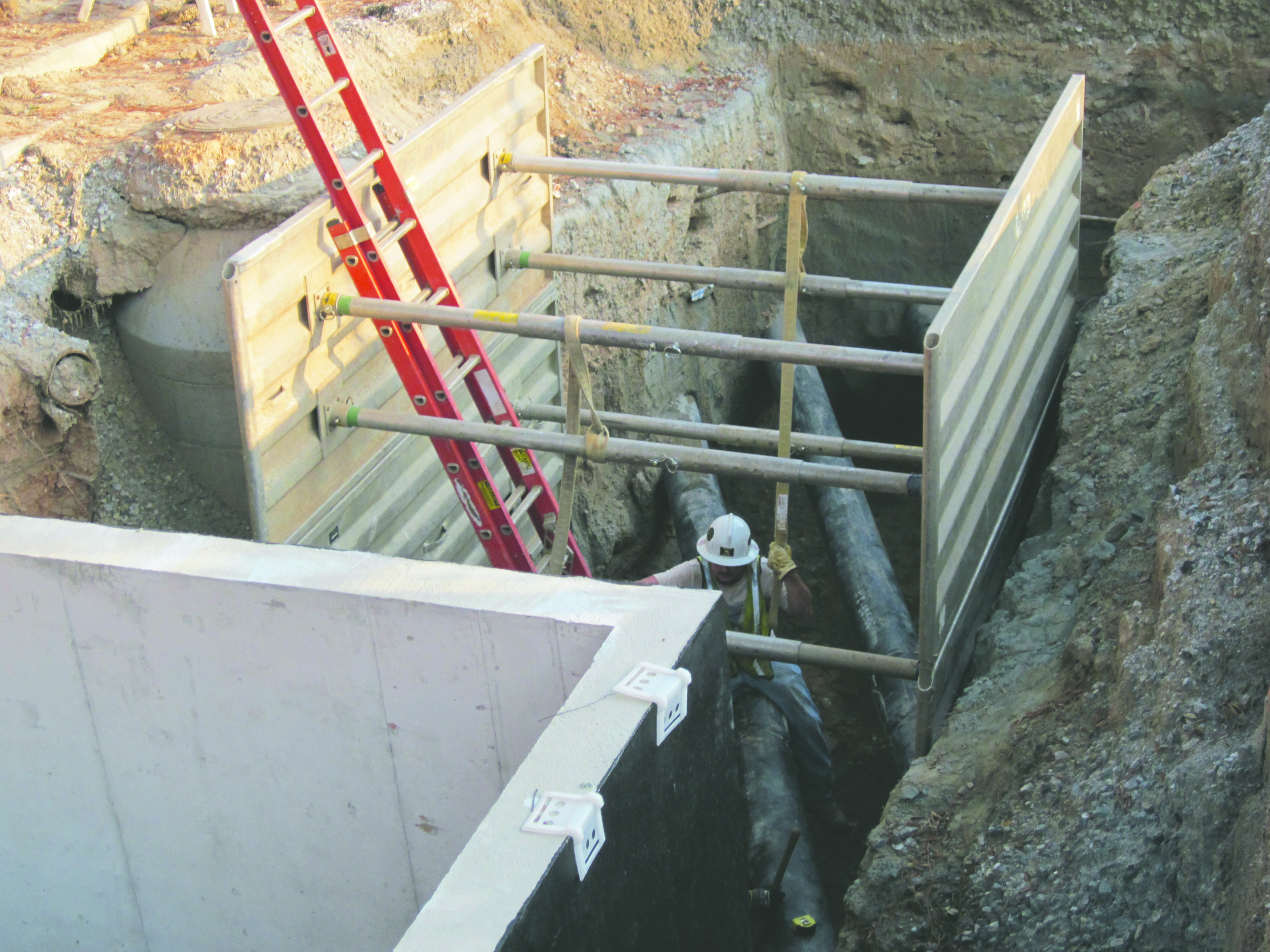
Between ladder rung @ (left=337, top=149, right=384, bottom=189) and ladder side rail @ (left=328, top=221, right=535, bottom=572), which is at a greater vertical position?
ladder rung @ (left=337, top=149, right=384, bottom=189)

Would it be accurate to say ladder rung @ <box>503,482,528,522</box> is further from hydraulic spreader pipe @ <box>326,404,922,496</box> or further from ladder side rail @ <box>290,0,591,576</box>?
hydraulic spreader pipe @ <box>326,404,922,496</box>

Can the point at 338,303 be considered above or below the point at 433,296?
above

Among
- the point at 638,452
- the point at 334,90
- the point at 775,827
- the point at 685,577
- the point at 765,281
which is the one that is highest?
the point at 334,90

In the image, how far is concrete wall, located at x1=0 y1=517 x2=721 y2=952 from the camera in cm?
366

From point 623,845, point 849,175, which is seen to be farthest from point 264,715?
point 849,175

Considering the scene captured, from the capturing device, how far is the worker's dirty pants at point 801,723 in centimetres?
562

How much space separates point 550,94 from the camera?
8.43 m

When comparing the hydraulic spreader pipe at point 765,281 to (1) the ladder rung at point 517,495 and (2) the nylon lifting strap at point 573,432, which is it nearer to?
(2) the nylon lifting strap at point 573,432

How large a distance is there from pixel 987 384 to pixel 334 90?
2756mm

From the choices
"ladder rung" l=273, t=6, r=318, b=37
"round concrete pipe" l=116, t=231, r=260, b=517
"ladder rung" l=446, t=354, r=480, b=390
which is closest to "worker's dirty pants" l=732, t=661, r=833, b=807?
"ladder rung" l=446, t=354, r=480, b=390

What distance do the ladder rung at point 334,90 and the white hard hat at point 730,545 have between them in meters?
2.06

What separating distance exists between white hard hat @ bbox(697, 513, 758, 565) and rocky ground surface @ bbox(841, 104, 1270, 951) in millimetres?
1009

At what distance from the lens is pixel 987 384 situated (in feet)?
16.6

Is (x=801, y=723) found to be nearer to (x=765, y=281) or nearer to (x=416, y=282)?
(x=765, y=281)
